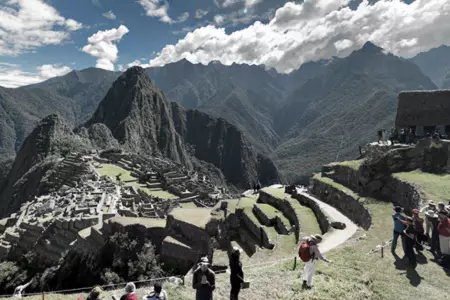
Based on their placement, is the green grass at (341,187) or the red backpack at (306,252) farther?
the green grass at (341,187)

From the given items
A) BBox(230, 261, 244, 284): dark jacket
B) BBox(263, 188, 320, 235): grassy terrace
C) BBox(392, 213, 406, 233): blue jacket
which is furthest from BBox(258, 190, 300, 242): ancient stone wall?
BBox(230, 261, 244, 284): dark jacket

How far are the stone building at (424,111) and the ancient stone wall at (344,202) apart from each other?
377 inches

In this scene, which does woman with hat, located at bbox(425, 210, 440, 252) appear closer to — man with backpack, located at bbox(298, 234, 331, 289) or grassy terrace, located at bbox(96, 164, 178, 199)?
man with backpack, located at bbox(298, 234, 331, 289)

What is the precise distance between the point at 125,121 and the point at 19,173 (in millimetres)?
56479

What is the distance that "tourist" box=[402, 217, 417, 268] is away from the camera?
1036cm

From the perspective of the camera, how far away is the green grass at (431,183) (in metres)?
15.8

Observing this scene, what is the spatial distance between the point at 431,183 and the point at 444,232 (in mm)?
8608

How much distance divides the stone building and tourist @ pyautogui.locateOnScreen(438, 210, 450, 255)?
67.0ft

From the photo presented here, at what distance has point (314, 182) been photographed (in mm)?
30000

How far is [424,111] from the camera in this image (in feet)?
91.5

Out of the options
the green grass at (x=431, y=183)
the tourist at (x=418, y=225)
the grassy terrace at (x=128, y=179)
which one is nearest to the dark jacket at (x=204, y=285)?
the tourist at (x=418, y=225)

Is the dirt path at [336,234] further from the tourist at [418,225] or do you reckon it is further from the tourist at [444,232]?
the tourist at [444,232]

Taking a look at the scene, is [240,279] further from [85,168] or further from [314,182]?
[85,168]

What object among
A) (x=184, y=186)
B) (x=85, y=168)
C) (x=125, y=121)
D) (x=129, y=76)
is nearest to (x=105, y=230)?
(x=184, y=186)
